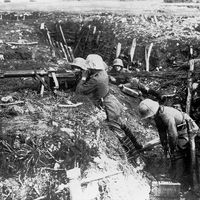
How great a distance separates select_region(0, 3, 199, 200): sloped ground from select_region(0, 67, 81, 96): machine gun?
11.6 inches

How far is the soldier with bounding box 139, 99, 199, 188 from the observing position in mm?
5988

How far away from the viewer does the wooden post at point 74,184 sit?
525 centimetres

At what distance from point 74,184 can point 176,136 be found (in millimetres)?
1881

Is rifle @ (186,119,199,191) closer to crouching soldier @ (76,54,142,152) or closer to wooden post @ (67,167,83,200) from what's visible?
crouching soldier @ (76,54,142,152)

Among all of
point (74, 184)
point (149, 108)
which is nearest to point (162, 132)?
point (149, 108)

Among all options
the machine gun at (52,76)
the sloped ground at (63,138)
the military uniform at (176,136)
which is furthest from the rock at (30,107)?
the military uniform at (176,136)

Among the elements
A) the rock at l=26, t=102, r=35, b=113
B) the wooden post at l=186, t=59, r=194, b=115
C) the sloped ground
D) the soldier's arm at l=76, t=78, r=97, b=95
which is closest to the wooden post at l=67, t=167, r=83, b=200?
the sloped ground

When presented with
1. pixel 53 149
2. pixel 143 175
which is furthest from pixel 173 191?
pixel 53 149

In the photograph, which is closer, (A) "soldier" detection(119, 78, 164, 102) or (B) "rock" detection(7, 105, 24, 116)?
(B) "rock" detection(7, 105, 24, 116)

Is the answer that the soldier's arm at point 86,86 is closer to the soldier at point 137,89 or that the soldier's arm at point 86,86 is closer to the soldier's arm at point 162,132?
the soldier's arm at point 162,132

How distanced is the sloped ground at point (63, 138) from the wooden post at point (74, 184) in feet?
0.27

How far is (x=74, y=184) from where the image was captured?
536cm

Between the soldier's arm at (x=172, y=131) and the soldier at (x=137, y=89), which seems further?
the soldier at (x=137, y=89)

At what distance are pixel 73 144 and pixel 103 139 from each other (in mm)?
675
